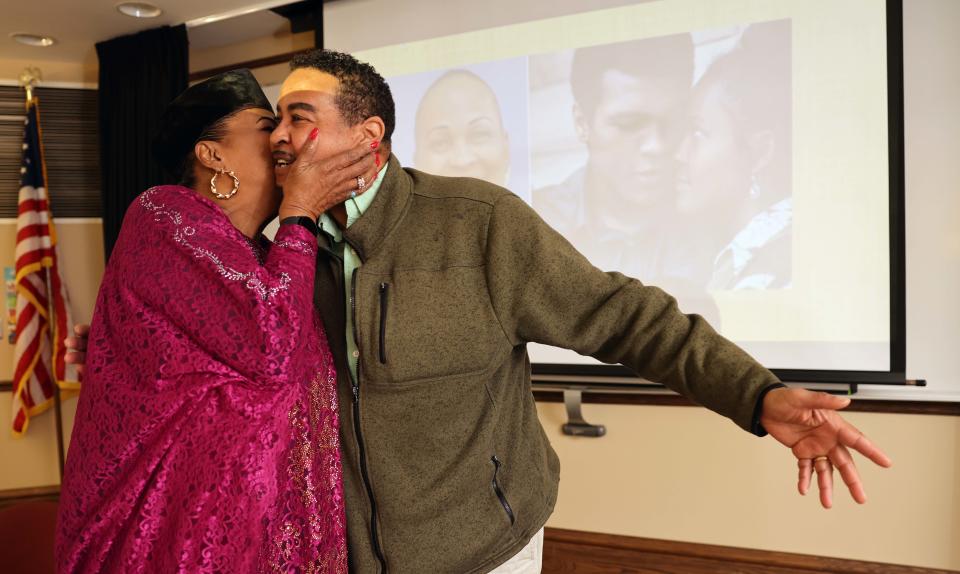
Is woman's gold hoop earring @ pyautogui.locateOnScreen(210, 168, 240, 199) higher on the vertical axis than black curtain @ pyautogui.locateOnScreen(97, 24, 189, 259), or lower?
lower

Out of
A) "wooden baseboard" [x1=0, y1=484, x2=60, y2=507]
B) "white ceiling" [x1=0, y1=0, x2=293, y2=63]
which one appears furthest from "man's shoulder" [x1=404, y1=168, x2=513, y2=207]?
"wooden baseboard" [x1=0, y1=484, x2=60, y2=507]

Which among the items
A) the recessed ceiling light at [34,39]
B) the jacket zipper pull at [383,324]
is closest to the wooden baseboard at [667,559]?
the jacket zipper pull at [383,324]

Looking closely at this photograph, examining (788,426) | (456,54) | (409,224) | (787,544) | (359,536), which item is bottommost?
(787,544)

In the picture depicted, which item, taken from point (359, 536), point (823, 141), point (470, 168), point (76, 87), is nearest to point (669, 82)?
point (823, 141)

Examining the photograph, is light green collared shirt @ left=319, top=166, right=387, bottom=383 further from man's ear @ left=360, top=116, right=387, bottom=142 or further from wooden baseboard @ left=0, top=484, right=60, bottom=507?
wooden baseboard @ left=0, top=484, right=60, bottom=507

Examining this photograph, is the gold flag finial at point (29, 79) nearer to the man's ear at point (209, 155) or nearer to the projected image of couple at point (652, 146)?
the projected image of couple at point (652, 146)

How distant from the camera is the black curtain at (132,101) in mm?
3500

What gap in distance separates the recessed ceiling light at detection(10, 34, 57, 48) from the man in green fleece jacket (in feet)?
10.5

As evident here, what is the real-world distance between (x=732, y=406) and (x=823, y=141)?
1583 millimetres

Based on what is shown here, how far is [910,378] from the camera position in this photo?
7.39 ft

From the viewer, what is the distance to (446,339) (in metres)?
1.17

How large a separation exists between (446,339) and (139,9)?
301 centimetres

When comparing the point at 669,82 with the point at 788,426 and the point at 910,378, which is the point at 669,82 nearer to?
the point at 910,378

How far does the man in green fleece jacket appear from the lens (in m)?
1.16
